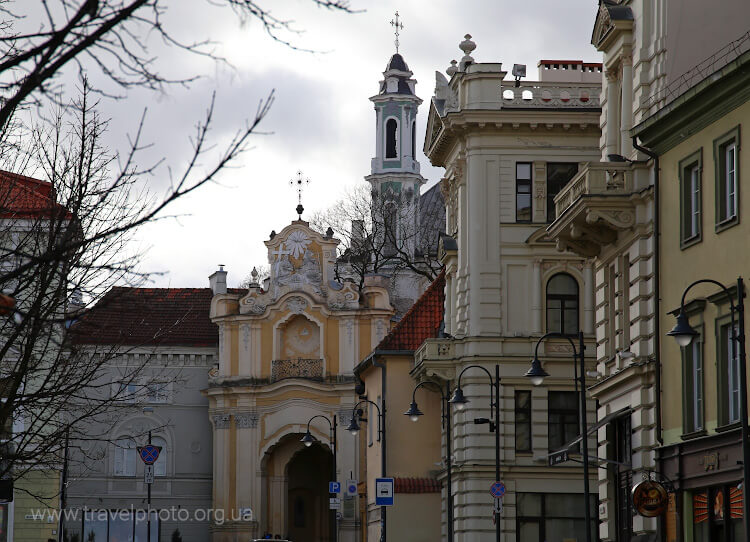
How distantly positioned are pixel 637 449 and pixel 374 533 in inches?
1094

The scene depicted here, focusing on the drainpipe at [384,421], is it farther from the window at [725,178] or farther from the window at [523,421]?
the window at [725,178]

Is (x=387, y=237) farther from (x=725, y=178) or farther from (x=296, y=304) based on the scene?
(x=725, y=178)

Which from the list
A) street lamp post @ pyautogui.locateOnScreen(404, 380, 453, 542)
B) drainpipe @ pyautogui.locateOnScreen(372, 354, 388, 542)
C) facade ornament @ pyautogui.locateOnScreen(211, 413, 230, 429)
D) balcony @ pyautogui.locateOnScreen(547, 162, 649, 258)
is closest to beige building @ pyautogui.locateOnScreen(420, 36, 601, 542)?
street lamp post @ pyautogui.locateOnScreen(404, 380, 453, 542)

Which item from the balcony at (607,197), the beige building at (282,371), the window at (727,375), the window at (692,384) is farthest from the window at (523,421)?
the beige building at (282,371)

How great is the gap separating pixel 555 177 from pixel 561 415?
7068 mm

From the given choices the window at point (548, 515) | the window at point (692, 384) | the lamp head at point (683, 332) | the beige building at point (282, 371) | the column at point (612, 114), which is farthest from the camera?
the beige building at point (282, 371)

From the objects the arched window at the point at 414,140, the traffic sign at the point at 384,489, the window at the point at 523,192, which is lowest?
the traffic sign at the point at 384,489

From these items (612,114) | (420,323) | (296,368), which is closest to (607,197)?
(612,114)

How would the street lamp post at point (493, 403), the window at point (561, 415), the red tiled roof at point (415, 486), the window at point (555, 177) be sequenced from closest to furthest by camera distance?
the street lamp post at point (493, 403), the window at point (561, 415), the window at point (555, 177), the red tiled roof at point (415, 486)

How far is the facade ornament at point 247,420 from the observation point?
7450 centimetres

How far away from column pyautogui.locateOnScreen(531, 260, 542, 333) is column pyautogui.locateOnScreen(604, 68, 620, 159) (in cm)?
1355

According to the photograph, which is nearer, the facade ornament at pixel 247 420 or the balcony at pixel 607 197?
the balcony at pixel 607 197

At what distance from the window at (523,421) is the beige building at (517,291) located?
0.03 meters

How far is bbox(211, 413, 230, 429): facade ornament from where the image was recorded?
246ft
